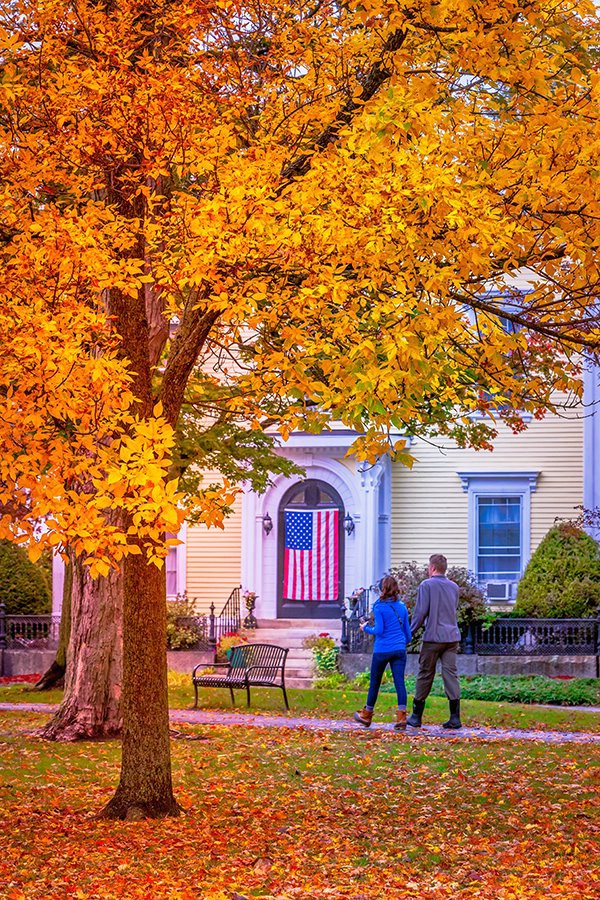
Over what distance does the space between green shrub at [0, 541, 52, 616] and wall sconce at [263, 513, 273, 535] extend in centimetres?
Answer: 494

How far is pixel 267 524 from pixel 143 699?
56.7 ft

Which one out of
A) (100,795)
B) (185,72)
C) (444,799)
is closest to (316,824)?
(444,799)

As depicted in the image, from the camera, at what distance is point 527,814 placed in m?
9.42

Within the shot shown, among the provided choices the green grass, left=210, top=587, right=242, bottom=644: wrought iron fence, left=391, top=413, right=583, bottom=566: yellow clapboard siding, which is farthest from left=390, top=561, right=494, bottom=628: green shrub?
left=210, top=587, right=242, bottom=644: wrought iron fence

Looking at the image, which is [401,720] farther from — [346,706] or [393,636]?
[346,706]

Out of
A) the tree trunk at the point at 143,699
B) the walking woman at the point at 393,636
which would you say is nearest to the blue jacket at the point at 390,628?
the walking woman at the point at 393,636

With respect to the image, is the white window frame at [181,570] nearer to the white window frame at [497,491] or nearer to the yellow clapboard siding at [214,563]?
the yellow clapboard siding at [214,563]

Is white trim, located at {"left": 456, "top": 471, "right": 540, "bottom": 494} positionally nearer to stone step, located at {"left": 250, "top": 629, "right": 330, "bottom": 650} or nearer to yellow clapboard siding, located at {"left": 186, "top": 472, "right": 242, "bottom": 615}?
stone step, located at {"left": 250, "top": 629, "right": 330, "bottom": 650}

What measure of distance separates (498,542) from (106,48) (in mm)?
18855

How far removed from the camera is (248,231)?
7.91 meters

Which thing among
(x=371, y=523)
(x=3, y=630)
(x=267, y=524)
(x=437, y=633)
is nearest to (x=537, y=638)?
(x=371, y=523)

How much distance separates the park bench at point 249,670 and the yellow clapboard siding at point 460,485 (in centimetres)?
805

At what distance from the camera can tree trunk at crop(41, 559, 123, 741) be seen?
1394cm

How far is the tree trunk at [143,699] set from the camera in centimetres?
897
